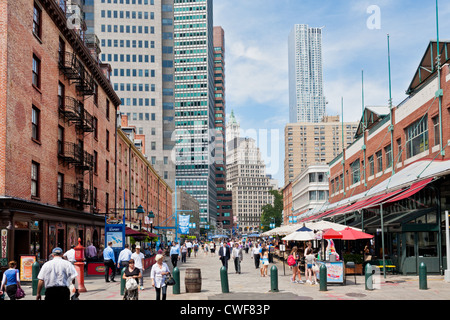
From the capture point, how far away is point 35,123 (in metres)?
27.2

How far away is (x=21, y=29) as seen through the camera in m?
25.0

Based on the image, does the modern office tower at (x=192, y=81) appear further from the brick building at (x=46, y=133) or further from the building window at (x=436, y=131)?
the building window at (x=436, y=131)

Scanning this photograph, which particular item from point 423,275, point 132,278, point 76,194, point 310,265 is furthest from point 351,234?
point 76,194

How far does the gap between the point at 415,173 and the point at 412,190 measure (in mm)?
Answer: 3193

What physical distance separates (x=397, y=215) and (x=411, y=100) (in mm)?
7740

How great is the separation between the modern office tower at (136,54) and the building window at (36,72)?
9342cm

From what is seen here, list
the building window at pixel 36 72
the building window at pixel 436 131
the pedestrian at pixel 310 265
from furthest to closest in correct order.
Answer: the building window at pixel 436 131 < the building window at pixel 36 72 < the pedestrian at pixel 310 265

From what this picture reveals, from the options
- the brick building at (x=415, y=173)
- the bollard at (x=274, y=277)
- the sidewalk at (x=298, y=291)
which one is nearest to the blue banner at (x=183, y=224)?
the brick building at (x=415, y=173)

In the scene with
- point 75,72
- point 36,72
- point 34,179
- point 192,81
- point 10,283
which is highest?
point 192,81

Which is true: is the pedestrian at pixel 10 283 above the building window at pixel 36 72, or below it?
below

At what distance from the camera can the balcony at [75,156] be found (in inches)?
1248

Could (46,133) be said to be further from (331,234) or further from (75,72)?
(331,234)

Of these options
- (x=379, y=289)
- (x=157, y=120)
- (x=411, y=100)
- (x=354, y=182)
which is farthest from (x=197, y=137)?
(x=379, y=289)
